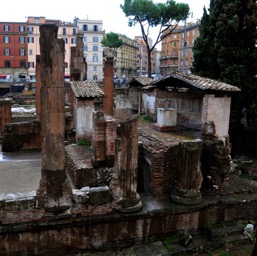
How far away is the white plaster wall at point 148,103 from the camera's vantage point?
13680mm

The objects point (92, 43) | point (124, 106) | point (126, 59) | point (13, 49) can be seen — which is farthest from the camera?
point (126, 59)

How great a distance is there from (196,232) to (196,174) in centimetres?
165

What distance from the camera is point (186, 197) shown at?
8.12m

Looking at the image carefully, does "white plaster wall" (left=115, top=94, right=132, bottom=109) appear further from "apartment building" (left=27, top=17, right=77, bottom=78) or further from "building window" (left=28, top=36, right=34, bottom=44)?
"building window" (left=28, top=36, right=34, bottom=44)

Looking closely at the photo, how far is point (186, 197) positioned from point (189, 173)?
0.66m

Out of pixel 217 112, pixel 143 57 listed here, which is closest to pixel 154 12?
pixel 217 112

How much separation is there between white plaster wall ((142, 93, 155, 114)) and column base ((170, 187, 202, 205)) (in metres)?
5.96

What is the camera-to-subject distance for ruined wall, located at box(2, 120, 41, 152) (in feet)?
47.1

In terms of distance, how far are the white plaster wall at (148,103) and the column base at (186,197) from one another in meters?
5.96

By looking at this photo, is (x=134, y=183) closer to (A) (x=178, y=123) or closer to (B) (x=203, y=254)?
(B) (x=203, y=254)

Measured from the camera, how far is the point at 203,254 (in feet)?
25.2

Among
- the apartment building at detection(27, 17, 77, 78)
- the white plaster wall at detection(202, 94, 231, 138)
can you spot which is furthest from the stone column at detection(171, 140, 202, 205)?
the apartment building at detection(27, 17, 77, 78)

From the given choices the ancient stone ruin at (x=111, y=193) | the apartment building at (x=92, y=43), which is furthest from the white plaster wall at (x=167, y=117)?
the apartment building at (x=92, y=43)

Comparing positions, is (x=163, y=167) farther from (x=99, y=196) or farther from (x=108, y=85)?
(x=108, y=85)
